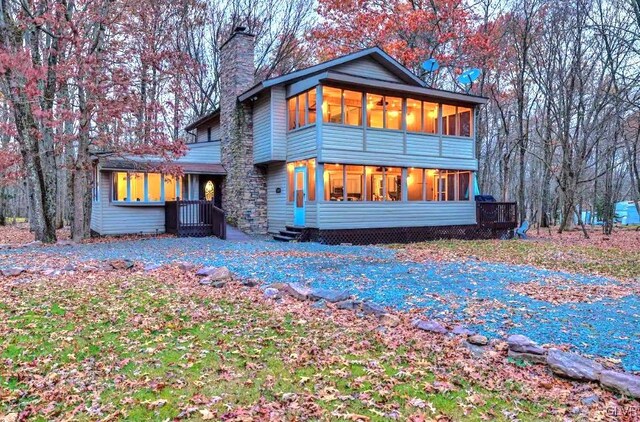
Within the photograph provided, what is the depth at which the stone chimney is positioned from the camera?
16.8 meters

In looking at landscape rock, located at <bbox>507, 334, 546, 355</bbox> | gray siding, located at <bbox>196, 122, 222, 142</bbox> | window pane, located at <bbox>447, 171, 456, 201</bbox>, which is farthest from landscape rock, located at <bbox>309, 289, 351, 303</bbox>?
gray siding, located at <bbox>196, 122, 222, 142</bbox>

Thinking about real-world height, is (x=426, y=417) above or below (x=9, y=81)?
below

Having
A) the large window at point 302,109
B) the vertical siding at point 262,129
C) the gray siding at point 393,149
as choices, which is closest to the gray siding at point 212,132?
the vertical siding at point 262,129

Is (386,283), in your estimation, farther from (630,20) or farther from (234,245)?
(630,20)

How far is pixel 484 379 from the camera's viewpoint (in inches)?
151

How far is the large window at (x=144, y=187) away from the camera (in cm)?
A: 1598

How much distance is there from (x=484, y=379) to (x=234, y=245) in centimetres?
983

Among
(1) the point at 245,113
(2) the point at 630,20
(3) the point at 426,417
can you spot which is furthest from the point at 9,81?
(2) the point at 630,20

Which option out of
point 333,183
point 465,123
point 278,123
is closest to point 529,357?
point 333,183

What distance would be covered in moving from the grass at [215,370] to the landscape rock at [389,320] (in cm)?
42

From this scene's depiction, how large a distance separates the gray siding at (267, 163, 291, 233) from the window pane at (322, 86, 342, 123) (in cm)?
281

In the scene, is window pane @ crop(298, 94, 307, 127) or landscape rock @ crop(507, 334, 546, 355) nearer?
landscape rock @ crop(507, 334, 546, 355)

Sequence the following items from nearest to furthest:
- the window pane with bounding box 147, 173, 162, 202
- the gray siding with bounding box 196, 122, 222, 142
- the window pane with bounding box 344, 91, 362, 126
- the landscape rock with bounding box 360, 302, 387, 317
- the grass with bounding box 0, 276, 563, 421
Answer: the grass with bounding box 0, 276, 563, 421 < the landscape rock with bounding box 360, 302, 387, 317 < the window pane with bounding box 344, 91, 362, 126 < the window pane with bounding box 147, 173, 162, 202 < the gray siding with bounding box 196, 122, 222, 142

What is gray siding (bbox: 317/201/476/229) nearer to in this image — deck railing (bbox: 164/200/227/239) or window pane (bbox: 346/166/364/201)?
window pane (bbox: 346/166/364/201)
